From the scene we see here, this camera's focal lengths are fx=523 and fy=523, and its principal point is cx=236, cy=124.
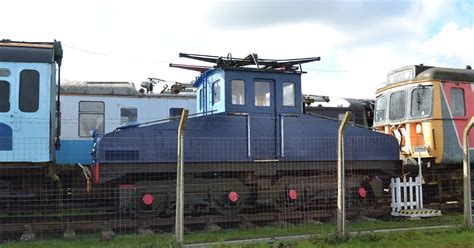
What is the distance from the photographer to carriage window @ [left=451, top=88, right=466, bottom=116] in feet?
43.9

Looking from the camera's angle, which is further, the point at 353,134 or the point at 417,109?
the point at 417,109

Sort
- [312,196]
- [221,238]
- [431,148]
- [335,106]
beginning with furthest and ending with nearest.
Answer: [335,106], [431,148], [312,196], [221,238]

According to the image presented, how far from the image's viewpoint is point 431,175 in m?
13.2

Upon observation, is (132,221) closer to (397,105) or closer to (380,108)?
Result: (397,105)

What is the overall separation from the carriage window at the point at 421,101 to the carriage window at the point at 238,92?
4.95 m

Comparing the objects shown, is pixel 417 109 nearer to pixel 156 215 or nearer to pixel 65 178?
pixel 156 215

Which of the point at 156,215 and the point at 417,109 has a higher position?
the point at 417,109

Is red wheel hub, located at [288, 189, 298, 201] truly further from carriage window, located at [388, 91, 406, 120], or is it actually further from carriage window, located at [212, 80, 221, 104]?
carriage window, located at [388, 91, 406, 120]

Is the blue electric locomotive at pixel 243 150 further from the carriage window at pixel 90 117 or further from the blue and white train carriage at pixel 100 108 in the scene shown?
the carriage window at pixel 90 117

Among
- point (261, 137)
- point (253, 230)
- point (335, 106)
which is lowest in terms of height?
point (253, 230)

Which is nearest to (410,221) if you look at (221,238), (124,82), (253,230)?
(253,230)

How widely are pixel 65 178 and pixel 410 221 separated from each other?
24.3ft

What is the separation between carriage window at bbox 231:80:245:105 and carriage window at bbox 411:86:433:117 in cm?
495

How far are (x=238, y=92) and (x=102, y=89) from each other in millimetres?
5410
